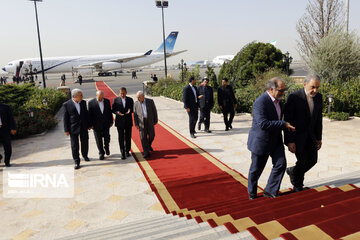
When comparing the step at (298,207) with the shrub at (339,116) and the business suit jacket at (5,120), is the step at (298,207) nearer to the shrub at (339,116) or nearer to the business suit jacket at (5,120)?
the business suit jacket at (5,120)

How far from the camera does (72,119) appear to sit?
6.19 meters

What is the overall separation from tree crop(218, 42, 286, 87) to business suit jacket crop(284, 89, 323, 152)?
13.5 metres

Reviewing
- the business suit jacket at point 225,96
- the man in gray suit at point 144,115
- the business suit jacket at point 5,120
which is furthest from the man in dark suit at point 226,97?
the business suit jacket at point 5,120

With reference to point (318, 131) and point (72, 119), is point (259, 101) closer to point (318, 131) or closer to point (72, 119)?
point (318, 131)

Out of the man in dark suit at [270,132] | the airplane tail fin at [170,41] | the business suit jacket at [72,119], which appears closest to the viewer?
the man in dark suit at [270,132]

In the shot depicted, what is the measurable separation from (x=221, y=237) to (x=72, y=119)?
5.03 metres

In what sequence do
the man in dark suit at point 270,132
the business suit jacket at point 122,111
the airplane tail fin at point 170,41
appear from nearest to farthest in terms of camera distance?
the man in dark suit at point 270,132, the business suit jacket at point 122,111, the airplane tail fin at point 170,41

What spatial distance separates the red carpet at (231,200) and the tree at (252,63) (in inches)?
359

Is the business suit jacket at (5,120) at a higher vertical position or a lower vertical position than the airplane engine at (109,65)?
lower

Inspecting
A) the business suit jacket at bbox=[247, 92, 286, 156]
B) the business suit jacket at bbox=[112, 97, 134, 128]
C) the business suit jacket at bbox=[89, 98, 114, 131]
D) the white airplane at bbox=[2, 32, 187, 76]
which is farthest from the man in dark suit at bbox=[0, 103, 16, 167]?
the white airplane at bbox=[2, 32, 187, 76]

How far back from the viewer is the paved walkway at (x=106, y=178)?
13.5ft

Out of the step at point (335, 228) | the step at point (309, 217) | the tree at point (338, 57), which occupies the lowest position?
the step at point (309, 217)

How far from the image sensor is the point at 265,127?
12.0 feet

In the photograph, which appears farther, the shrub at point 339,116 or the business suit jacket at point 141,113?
the shrub at point 339,116
